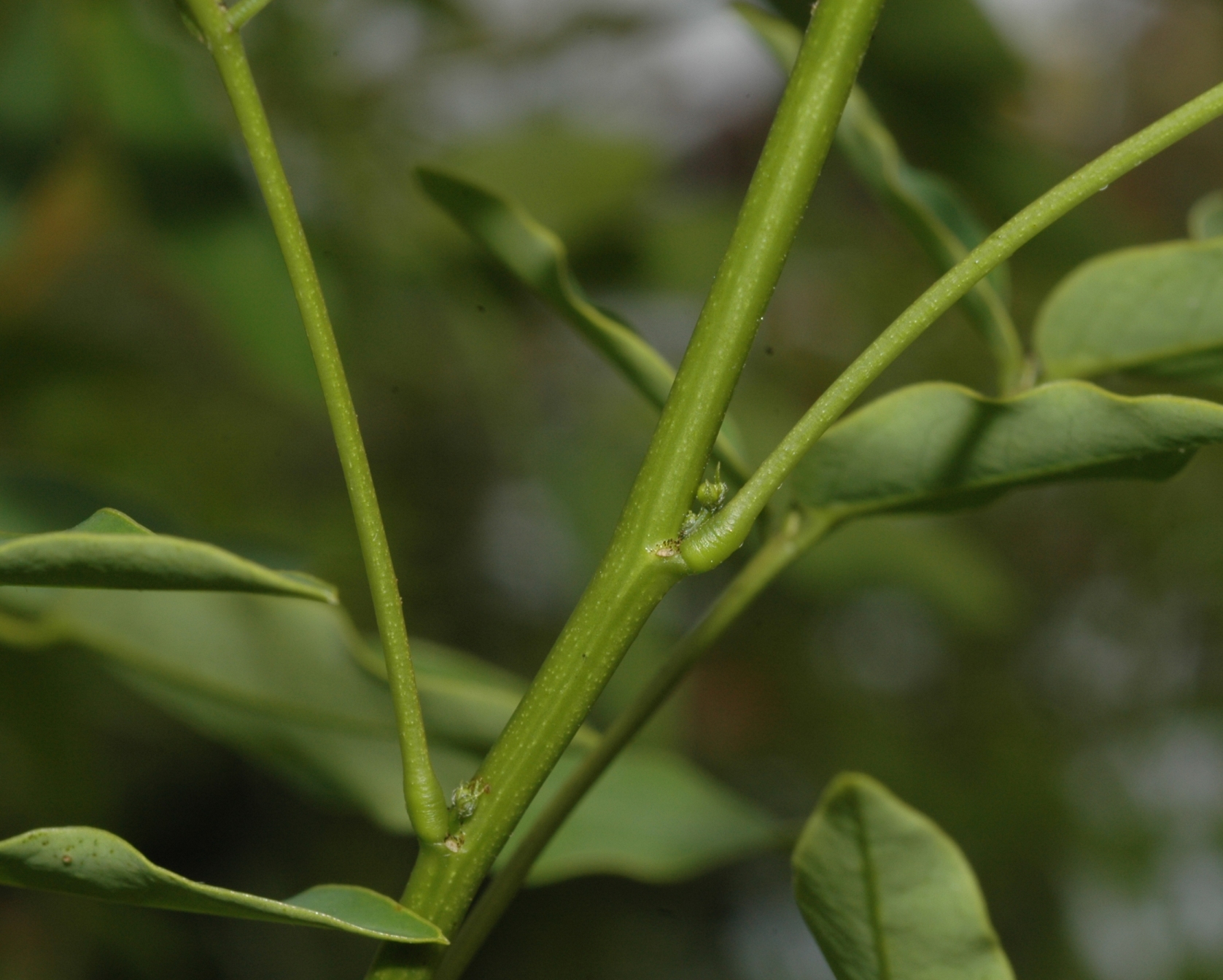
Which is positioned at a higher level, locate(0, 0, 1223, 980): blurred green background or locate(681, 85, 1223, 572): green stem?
locate(0, 0, 1223, 980): blurred green background

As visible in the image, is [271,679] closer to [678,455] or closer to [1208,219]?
[678,455]

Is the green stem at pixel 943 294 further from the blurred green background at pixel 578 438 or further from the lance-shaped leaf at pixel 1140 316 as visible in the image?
the blurred green background at pixel 578 438

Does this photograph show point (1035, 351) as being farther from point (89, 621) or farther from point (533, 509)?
point (533, 509)

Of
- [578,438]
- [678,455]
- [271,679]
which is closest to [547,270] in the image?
[678,455]

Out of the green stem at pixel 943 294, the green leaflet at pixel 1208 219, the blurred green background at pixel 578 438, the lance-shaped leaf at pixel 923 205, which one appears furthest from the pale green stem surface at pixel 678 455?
the blurred green background at pixel 578 438

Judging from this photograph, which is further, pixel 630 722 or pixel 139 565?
pixel 630 722

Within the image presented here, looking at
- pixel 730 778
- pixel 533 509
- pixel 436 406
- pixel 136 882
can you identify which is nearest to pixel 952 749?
pixel 730 778

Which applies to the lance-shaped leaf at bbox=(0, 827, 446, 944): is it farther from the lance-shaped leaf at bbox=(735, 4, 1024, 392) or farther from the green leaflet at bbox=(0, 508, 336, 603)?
the lance-shaped leaf at bbox=(735, 4, 1024, 392)

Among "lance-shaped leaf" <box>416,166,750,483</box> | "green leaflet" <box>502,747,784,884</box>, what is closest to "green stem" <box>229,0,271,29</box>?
"lance-shaped leaf" <box>416,166,750,483</box>
